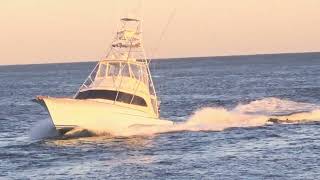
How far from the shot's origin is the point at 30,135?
49.2 meters

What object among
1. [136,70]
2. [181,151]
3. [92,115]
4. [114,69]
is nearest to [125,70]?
[114,69]

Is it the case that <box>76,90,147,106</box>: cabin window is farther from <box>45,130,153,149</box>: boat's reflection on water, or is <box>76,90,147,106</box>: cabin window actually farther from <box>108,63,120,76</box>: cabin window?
<box>108,63,120,76</box>: cabin window

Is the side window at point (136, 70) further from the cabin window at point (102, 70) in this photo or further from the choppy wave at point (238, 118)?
the choppy wave at point (238, 118)

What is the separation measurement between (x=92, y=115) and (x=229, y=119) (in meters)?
15.2

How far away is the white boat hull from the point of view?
44.2 m

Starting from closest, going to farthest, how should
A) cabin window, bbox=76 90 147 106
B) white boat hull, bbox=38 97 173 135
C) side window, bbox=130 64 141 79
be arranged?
1. white boat hull, bbox=38 97 173 135
2. cabin window, bbox=76 90 147 106
3. side window, bbox=130 64 141 79

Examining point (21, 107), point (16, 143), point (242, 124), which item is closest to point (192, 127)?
point (242, 124)

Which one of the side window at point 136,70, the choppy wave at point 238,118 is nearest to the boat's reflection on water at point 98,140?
the choppy wave at point 238,118

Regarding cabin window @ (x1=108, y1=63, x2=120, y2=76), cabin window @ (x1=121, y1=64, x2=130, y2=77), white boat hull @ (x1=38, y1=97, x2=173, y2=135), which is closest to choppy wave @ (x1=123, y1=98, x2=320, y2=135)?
white boat hull @ (x1=38, y1=97, x2=173, y2=135)

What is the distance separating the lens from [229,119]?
187 feet

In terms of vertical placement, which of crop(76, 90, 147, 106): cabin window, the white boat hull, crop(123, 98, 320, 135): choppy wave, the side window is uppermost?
the side window

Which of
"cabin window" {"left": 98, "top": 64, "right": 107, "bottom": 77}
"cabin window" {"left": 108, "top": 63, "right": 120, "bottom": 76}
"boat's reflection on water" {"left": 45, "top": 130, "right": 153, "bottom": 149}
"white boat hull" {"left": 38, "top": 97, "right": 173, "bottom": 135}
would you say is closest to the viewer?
"boat's reflection on water" {"left": 45, "top": 130, "right": 153, "bottom": 149}

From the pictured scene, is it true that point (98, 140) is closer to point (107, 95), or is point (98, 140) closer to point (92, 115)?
point (92, 115)

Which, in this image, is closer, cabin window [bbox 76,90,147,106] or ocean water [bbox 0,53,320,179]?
ocean water [bbox 0,53,320,179]
